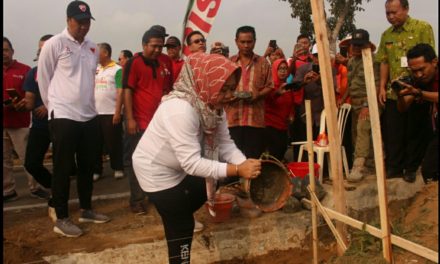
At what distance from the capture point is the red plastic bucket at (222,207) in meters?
4.07

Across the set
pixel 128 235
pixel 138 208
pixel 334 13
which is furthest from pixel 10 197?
pixel 334 13

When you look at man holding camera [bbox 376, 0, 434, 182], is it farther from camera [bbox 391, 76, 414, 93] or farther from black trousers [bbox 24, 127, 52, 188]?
black trousers [bbox 24, 127, 52, 188]

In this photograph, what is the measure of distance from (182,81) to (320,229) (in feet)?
8.09

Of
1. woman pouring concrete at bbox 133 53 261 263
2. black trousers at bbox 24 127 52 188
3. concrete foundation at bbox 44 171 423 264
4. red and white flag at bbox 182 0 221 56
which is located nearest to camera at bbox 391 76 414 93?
concrete foundation at bbox 44 171 423 264

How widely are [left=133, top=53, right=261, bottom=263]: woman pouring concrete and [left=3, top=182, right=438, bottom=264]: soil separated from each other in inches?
42.2

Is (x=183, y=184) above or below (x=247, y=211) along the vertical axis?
above

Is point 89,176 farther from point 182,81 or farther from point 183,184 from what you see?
point 182,81

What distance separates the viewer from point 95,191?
18.6ft

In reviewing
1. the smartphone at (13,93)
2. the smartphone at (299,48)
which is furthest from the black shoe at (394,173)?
the smartphone at (13,93)

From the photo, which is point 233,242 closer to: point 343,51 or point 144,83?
point 144,83

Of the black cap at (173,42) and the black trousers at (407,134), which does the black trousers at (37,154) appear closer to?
the black cap at (173,42)

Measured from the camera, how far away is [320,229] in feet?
14.1

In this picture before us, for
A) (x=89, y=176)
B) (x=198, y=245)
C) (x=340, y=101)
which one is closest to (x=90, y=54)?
(x=89, y=176)

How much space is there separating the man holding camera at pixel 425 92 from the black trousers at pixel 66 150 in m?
2.82
